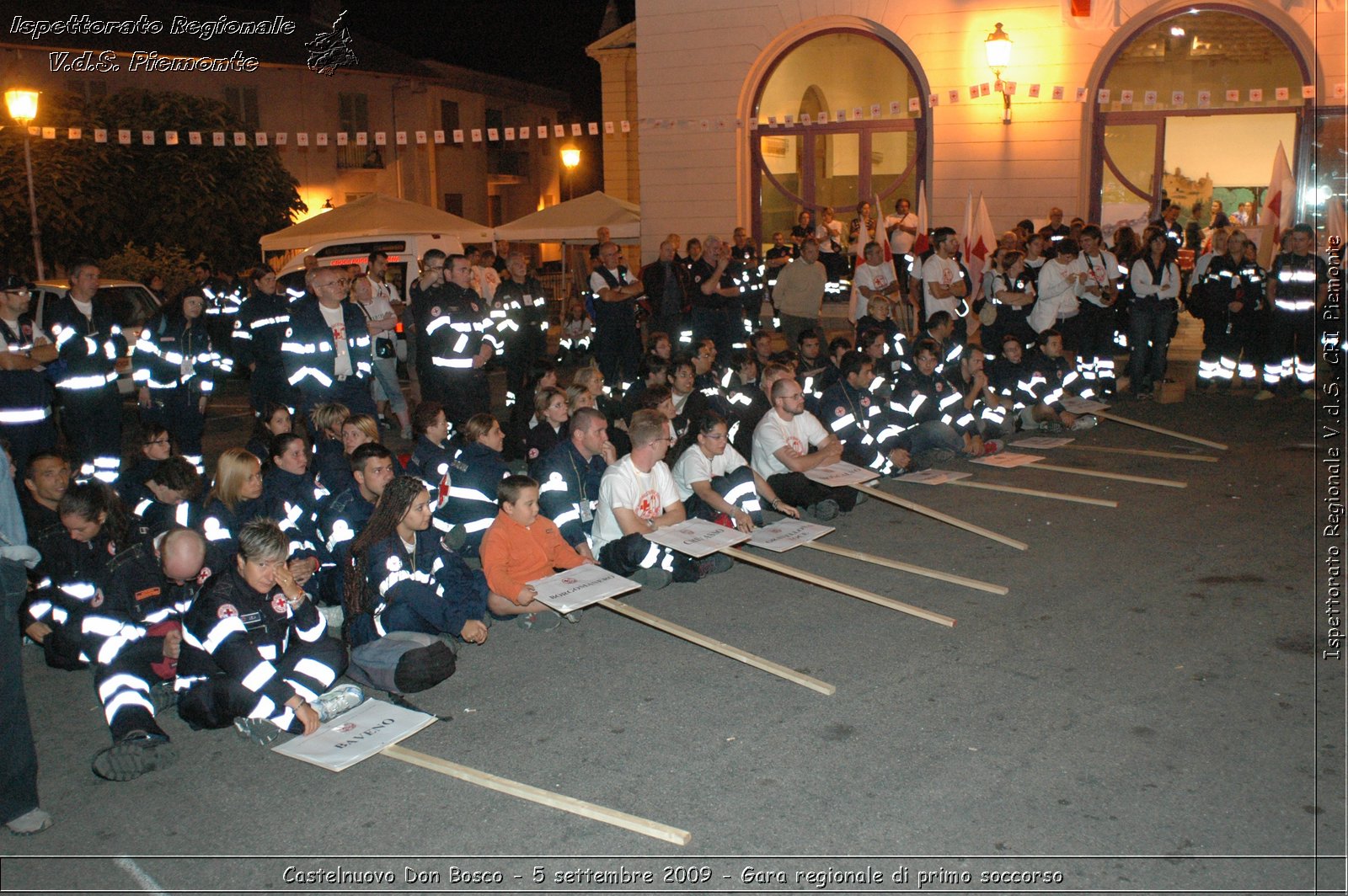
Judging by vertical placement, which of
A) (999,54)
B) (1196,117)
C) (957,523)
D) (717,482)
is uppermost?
(999,54)

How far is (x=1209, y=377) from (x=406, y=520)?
429 inches

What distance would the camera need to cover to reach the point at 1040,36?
1633 centimetres

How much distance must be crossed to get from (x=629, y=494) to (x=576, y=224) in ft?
48.0

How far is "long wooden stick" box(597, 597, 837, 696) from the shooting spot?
5.58 m

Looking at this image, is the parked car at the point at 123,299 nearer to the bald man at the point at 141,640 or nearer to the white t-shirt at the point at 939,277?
the bald man at the point at 141,640

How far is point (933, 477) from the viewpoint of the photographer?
380 inches

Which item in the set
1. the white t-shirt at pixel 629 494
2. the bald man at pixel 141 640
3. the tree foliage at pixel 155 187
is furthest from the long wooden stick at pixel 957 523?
the tree foliage at pixel 155 187

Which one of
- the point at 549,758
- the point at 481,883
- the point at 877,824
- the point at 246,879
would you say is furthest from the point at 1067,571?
the point at 246,879

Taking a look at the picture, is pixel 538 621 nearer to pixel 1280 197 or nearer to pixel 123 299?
pixel 123 299

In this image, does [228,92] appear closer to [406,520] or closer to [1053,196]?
[1053,196]

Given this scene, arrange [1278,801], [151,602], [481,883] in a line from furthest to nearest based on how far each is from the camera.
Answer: [151,602]
[1278,801]
[481,883]

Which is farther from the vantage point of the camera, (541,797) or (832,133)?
(832,133)

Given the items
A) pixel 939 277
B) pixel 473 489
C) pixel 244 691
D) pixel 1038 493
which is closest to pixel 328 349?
pixel 473 489

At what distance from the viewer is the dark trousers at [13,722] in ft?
14.4
